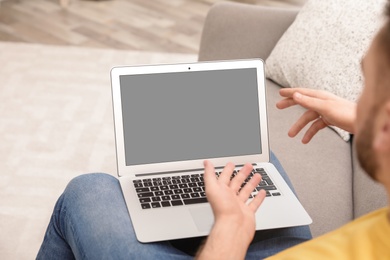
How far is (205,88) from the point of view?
1.50m

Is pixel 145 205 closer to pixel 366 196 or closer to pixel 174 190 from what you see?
pixel 174 190

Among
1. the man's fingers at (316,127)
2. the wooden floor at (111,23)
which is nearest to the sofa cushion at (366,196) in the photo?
the man's fingers at (316,127)

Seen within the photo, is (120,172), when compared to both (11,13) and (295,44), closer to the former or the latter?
(295,44)

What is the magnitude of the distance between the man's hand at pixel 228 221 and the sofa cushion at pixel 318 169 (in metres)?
0.50

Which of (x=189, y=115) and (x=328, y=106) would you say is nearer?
(x=328, y=106)

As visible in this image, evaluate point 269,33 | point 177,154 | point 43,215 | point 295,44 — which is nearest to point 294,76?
point 295,44

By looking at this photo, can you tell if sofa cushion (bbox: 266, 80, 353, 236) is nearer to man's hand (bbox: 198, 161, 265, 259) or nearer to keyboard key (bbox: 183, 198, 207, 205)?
keyboard key (bbox: 183, 198, 207, 205)

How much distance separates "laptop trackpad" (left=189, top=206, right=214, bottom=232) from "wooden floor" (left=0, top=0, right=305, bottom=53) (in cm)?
208

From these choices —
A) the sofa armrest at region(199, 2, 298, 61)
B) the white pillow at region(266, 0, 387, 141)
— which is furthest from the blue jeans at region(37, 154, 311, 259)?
the sofa armrest at region(199, 2, 298, 61)

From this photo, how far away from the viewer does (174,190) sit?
1398mm

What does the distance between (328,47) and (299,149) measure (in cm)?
38

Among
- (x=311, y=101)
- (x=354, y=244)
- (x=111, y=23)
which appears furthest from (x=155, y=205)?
(x=111, y=23)

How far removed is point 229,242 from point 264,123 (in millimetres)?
508

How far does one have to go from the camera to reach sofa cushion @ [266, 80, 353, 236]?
62.7 inches
